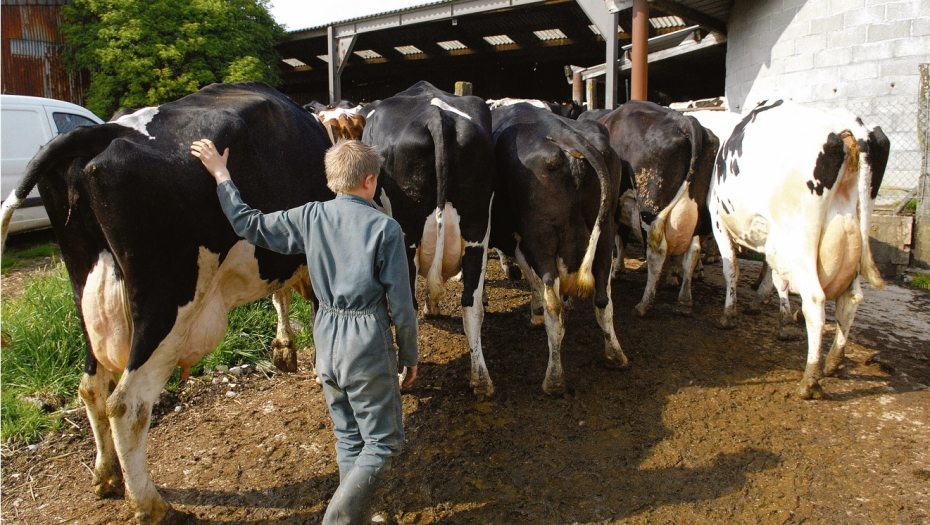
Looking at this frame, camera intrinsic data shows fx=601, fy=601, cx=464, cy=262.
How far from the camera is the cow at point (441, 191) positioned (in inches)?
162

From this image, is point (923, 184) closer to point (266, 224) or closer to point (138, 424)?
point (266, 224)

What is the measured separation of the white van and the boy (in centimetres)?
738

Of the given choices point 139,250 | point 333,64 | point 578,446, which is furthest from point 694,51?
point 139,250

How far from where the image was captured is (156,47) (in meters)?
15.4

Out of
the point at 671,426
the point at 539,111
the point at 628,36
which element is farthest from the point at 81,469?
the point at 628,36

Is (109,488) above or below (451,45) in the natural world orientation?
below

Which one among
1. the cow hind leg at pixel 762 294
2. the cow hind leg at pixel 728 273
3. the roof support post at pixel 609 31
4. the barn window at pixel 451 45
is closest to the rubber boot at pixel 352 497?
the cow hind leg at pixel 728 273

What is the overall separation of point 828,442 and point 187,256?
387 cm

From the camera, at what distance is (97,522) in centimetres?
309

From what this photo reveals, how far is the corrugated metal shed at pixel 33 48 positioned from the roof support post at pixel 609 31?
14869mm

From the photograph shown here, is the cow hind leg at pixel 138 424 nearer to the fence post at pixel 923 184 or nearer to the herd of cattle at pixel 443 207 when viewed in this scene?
the herd of cattle at pixel 443 207

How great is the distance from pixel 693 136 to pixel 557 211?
85.3 inches

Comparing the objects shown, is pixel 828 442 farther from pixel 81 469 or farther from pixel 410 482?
pixel 81 469

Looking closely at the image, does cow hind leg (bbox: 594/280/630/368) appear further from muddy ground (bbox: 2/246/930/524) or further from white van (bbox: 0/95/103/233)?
white van (bbox: 0/95/103/233)
